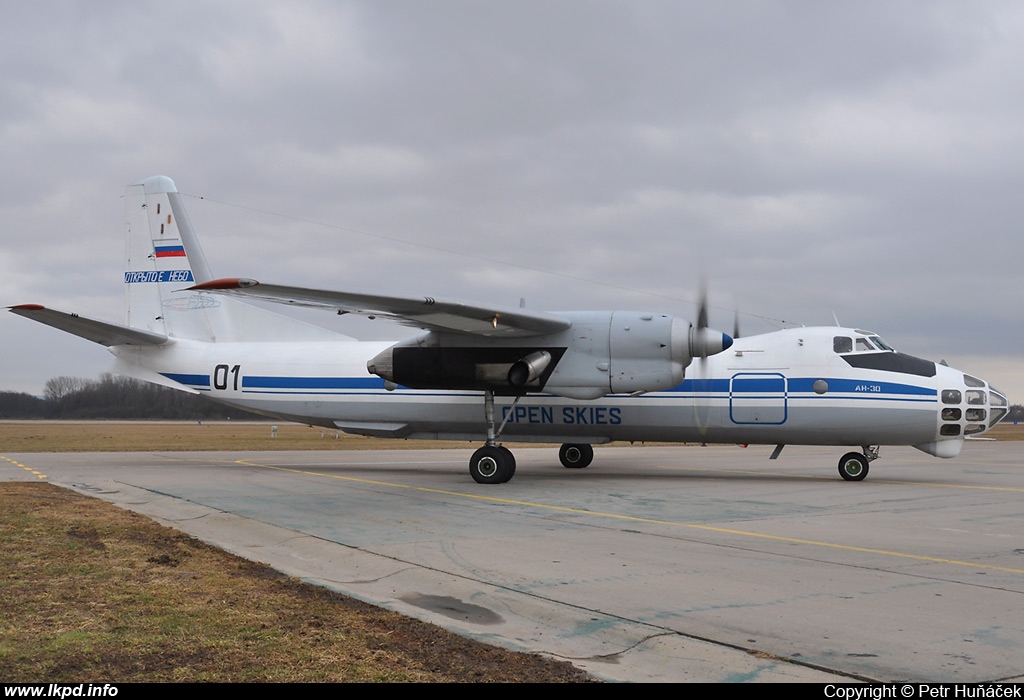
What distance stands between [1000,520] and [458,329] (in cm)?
969

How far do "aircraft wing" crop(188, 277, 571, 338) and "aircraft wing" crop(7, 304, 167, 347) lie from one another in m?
5.39

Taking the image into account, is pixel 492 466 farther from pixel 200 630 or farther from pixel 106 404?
pixel 106 404

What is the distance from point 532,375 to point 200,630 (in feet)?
35.1

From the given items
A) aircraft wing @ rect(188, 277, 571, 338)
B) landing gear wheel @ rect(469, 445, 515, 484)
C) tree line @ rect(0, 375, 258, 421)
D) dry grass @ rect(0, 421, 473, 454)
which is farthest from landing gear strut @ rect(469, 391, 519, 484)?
tree line @ rect(0, 375, 258, 421)

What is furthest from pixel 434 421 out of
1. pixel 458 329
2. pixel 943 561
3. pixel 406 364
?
pixel 943 561

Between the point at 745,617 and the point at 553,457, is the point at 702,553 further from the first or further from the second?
the point at 553,457

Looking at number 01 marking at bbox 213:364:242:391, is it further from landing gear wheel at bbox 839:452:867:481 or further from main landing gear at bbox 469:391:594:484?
landing gear wheel at bbox 839:452:867:481

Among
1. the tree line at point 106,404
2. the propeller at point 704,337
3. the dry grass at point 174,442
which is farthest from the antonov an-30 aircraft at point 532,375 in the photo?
the tree line at point 106,404

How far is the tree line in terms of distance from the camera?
294 ft

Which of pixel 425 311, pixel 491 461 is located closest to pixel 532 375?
pixel 491 461

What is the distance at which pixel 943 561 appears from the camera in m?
8.09

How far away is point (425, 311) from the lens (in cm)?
1430

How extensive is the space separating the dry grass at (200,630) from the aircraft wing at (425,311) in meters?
5.09
